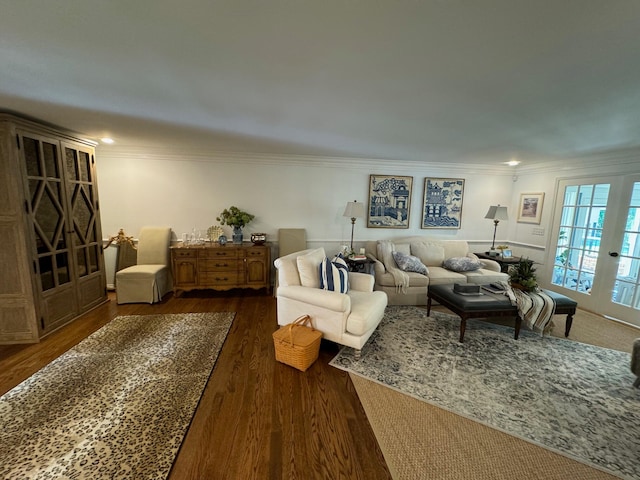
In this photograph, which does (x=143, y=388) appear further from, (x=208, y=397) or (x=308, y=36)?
(x=308, y=36)

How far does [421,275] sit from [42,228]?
15.6 feet

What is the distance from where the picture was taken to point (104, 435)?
1.66 m

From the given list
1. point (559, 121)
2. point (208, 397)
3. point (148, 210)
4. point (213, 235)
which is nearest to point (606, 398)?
point (559, 121)

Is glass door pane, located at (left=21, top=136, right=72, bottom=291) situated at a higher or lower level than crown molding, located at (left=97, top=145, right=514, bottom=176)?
lower

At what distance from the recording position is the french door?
3465 millimetres

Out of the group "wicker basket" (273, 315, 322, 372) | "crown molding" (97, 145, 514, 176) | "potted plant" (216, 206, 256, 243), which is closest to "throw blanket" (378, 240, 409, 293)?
"crown molding" (97, 145, 514, 176)

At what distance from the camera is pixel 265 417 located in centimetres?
185

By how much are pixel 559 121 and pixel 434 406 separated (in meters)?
2.74

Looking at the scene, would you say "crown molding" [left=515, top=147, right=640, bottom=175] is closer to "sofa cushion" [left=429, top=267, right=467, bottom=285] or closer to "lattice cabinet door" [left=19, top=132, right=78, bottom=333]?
"sofa cushion" [left=429, top=267, right=467, bottom=285]

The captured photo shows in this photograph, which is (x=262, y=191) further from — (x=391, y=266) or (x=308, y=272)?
(x=391, y=266)

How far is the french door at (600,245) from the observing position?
11.4ft

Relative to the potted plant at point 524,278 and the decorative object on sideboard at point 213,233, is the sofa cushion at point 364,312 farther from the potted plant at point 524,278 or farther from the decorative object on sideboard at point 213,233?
the decorative object on sideboard at point 213,233

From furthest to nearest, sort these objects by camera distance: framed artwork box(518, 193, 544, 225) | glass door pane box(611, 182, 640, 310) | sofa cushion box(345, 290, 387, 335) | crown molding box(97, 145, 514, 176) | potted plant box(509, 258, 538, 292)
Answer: framed artwork box(518, 193, 544, 225) < crown molding box(97, 145, 514, 176) < glass door pane box(611, 182, 640, 310) < potted plant box(509, 258, 538, 292) < sofa cushion box(345, 290, 387, 335)

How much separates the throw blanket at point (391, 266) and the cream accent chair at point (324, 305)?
0.89 meters
